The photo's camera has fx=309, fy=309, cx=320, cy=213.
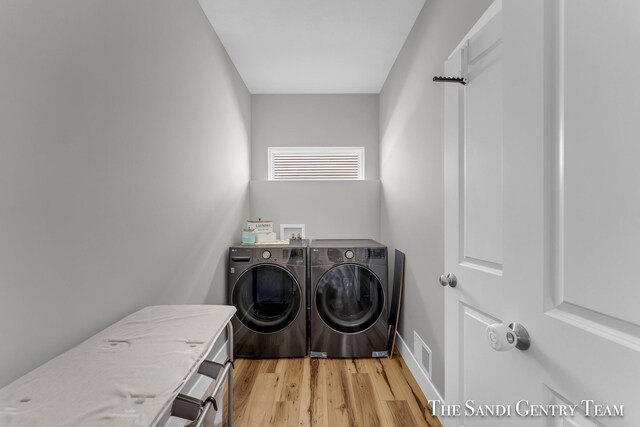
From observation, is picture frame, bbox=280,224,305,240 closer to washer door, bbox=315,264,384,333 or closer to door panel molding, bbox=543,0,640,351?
washer door, bbox=315,264,384,333

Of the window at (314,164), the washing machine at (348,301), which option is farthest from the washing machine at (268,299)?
the window at (314,164)

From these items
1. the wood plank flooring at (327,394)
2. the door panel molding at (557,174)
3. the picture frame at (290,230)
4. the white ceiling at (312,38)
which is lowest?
the wood plank flooring at (327,394)

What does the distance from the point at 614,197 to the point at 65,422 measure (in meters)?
1.12

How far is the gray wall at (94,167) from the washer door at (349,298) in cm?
101

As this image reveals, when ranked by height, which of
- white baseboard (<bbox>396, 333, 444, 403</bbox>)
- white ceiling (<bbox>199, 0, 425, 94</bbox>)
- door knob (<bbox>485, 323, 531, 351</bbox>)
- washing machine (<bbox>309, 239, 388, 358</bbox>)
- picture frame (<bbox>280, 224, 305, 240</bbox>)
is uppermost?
white ceiling (<bbox>199, 0, 425, 94</bbox>)

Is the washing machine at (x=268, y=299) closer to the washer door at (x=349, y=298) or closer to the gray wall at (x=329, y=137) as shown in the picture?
the washer door at (x=349, y=298)

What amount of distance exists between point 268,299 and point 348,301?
0.67 metres

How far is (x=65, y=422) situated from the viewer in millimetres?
614

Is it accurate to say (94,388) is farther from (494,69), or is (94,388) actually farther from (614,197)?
(494,69)

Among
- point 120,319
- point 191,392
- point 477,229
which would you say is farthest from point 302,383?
point 477,229

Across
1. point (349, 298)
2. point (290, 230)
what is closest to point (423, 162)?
point (349, 298)

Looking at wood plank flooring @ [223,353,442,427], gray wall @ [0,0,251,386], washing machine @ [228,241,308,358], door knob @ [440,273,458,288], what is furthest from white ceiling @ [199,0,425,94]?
wood plank flooring @ [223,353,442,427]

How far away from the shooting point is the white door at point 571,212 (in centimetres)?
53

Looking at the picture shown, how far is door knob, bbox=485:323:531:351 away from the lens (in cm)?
74
